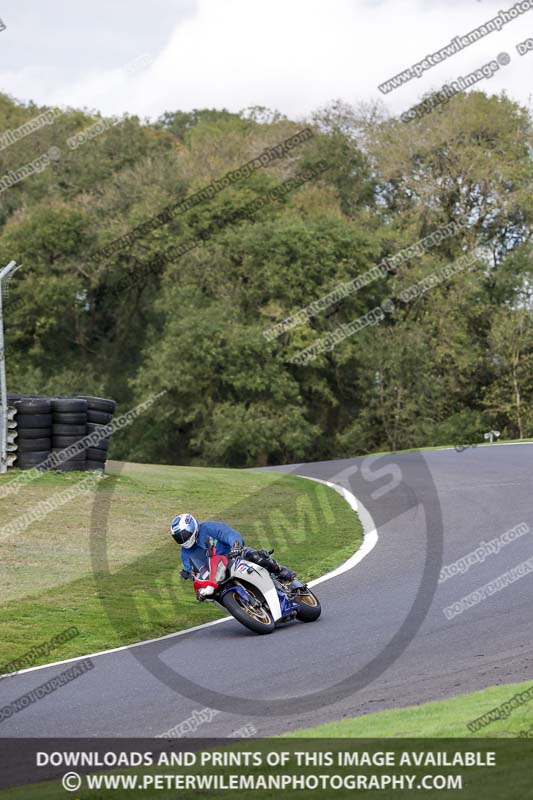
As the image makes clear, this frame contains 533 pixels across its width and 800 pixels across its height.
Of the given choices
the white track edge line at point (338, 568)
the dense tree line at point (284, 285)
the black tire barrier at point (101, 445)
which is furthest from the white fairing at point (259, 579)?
the dense tree line at point (284, 285)

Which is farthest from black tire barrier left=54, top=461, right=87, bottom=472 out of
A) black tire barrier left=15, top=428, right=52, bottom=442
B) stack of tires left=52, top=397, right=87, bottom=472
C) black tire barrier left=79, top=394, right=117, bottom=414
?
black tire barrier left=79, top=394, right=117, bottom=414

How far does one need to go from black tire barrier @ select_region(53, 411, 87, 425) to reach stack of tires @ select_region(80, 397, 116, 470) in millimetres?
306

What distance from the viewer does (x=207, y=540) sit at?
38.3ft

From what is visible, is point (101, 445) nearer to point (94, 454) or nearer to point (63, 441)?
point (94, 454)

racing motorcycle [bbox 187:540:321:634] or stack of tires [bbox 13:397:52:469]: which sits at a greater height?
stack of tires [bbox 13:397:52:469]

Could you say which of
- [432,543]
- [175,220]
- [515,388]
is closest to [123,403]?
[175,220]

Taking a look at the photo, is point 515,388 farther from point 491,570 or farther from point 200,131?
point 491,570

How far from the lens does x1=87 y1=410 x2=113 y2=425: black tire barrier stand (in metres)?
21.1

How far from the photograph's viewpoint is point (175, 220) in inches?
2074

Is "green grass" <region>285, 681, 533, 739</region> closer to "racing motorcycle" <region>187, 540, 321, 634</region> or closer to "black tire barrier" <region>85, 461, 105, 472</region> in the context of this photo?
"racing motorcycle" <region>187, 540, 321, 634</region>

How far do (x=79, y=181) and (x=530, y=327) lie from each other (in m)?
24.5

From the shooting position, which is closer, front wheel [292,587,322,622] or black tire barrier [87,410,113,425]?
front wheel [292,587,322,622]

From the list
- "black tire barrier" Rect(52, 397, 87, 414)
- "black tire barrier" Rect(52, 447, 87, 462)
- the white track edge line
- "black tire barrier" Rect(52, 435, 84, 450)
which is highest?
"black tire barrier" Rect(52, 397, 87, 414)

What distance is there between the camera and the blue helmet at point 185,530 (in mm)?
11523
